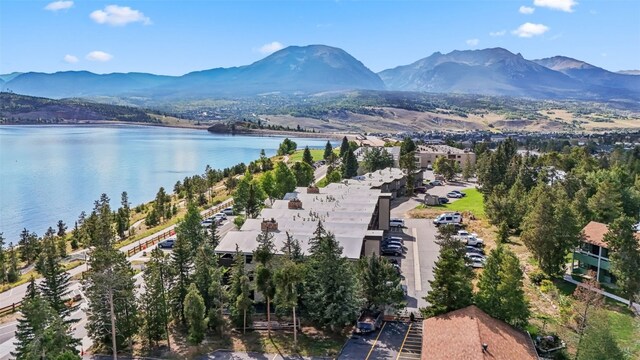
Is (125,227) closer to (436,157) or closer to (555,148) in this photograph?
(436,157)

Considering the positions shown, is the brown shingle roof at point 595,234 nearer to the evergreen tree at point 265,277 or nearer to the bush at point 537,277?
the bush at point 537,277

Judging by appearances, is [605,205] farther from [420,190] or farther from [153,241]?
[153,241]

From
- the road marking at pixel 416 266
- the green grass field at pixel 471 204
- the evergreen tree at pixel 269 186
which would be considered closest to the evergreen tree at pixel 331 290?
the road marking at pixel 416 266

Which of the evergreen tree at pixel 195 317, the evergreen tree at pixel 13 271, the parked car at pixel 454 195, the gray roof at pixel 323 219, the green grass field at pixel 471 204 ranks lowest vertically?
the evergreen tree at pixel 13 271

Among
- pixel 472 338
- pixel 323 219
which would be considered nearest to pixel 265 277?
pixel 472 338

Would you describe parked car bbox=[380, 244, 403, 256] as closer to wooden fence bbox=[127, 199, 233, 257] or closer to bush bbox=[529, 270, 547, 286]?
bush bbox=[529, 270, 547, 286]

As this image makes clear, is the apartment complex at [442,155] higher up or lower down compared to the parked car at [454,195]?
higher up
